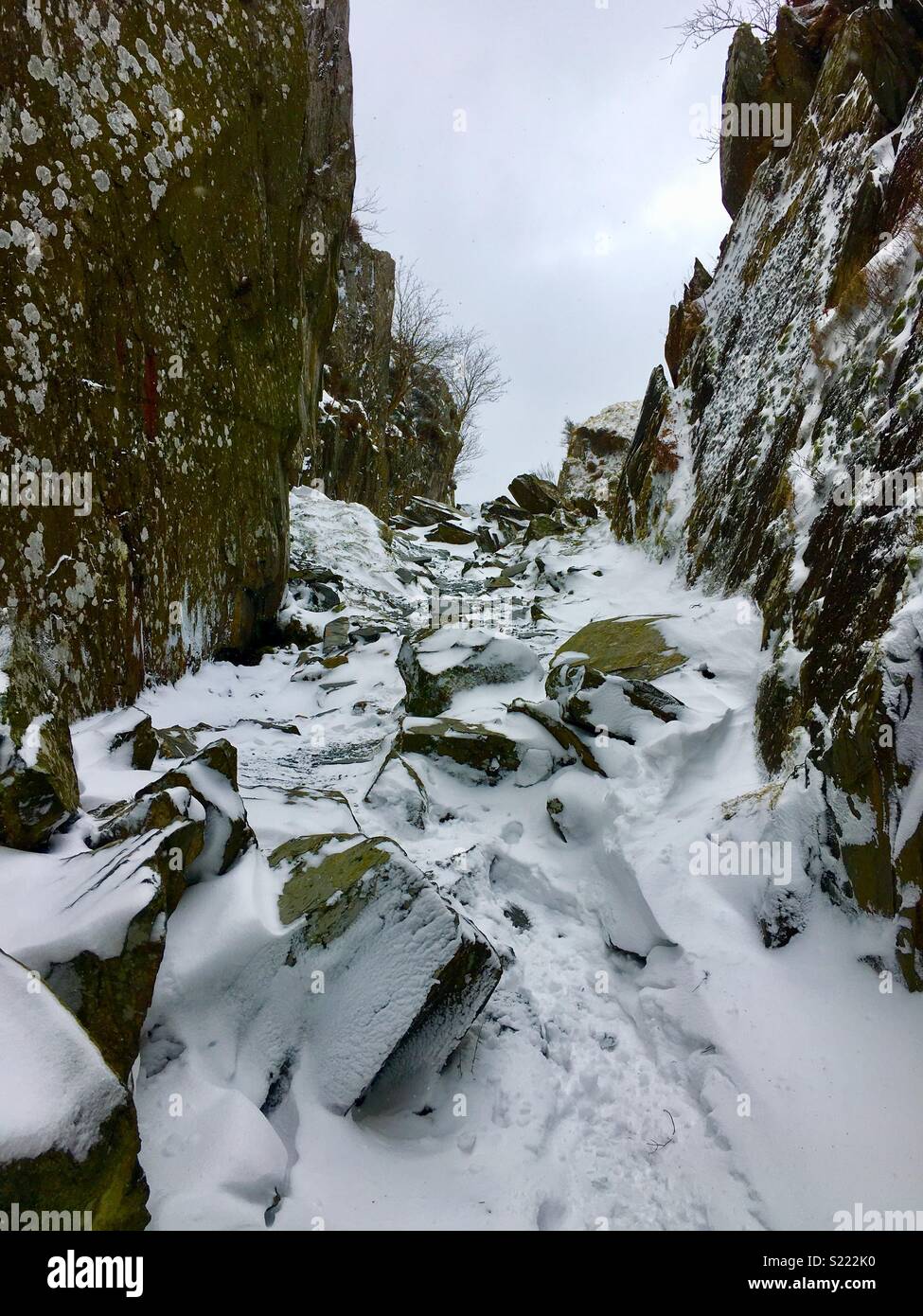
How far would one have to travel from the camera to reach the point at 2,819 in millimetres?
2139

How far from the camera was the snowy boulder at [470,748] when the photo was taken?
13.4ft

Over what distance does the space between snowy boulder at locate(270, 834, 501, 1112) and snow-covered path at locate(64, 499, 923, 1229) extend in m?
0.11

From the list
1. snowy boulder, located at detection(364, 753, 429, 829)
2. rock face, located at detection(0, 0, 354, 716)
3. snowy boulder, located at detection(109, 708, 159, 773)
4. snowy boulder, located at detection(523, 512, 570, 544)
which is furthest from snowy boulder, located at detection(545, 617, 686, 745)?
snowy boulder, located at detection(523, 512, 570, 544)

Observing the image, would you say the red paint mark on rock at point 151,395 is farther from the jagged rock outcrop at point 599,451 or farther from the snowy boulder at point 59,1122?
the jagged rock outcrop at point 599,451

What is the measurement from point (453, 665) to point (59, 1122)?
4.12 m

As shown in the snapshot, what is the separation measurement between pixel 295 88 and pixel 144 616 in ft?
16.7

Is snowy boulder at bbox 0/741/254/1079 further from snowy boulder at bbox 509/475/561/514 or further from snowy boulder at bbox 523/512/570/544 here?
snowy boulder at bbox 509/475/561/514

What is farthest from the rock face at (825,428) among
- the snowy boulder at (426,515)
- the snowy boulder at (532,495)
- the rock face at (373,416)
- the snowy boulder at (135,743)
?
the rock face at (373,416)

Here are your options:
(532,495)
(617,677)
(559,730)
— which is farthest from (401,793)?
(532,495)

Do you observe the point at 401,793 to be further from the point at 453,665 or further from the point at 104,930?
the point at 104,930

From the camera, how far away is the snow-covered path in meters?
1.82

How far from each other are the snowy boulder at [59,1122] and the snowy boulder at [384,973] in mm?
691

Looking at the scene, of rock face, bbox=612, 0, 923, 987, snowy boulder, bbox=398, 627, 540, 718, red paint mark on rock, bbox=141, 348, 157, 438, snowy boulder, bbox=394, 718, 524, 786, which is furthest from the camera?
snowy boulder, bbox=398, 627, 540, 718
